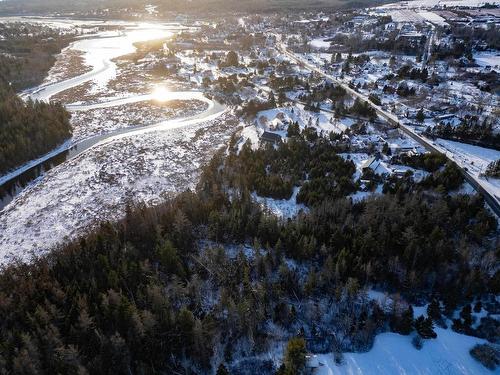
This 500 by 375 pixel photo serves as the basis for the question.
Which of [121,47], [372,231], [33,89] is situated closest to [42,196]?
[372,231]

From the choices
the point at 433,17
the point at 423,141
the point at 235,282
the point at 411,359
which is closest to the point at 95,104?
the point at 235,282

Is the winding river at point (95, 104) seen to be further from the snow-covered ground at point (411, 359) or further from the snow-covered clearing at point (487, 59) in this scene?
the snow-covered clearing at point (487, 59)

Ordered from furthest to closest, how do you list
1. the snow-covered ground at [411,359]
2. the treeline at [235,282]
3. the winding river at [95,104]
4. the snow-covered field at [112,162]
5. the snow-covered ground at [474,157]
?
1. the winding river at [95,104]
2. the snow-covered ground at [474,157]
3. the snow-covered field at [112,162]
4. the snow-covered ground at [411,359]
5. the treeline at [235,282]

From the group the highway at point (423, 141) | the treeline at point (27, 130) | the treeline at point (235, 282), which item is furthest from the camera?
the treeline at point (27, 130)

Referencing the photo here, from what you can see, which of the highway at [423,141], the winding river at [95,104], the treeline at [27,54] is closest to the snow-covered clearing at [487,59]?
the highway at [423,141]

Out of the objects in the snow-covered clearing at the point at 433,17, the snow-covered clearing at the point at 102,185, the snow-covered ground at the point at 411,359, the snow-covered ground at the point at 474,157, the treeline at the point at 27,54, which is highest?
the snow-covered clearing at the point at 433,17

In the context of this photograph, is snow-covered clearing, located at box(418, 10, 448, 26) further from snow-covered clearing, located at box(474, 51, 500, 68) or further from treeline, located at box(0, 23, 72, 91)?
treeline, located at box(0, 23, 72, 91)

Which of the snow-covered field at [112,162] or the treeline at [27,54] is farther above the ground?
the treeline at [27,54]

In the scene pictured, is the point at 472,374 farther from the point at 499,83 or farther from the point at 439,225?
the point at 499,83
